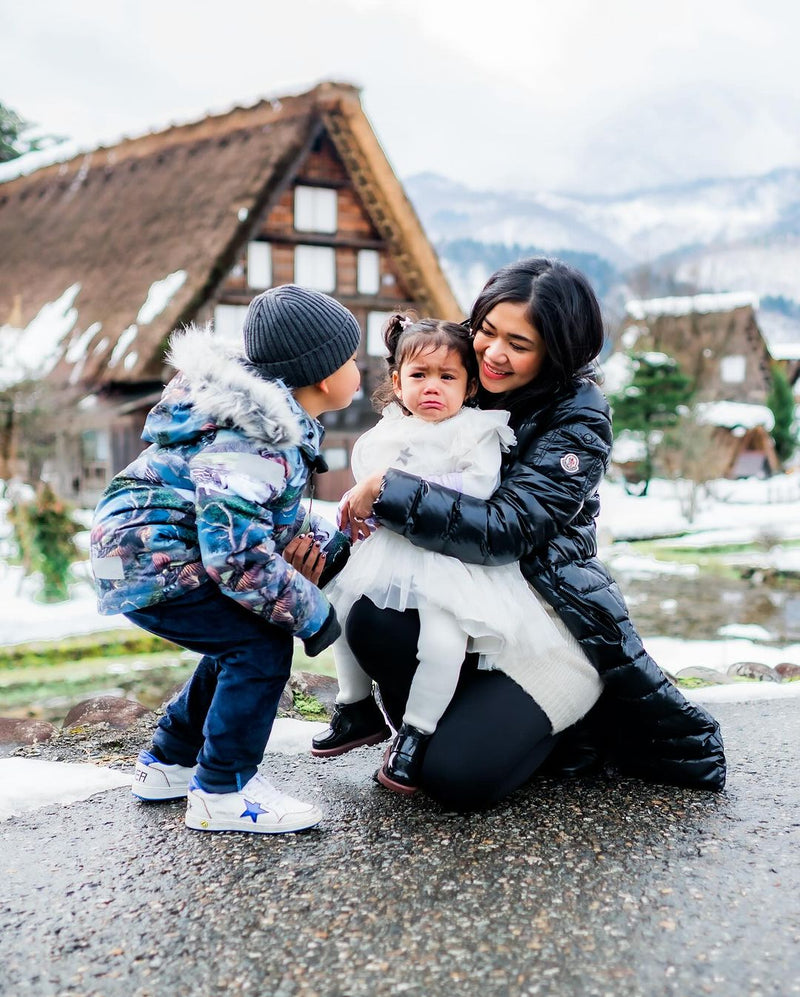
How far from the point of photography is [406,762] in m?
2.17

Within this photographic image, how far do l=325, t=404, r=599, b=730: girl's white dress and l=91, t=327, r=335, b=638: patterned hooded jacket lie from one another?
0.24 meters

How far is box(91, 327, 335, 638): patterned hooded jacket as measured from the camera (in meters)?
1.92

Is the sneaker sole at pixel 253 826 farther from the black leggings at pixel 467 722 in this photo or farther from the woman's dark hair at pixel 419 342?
the woman's dark hair at pixel 419 342

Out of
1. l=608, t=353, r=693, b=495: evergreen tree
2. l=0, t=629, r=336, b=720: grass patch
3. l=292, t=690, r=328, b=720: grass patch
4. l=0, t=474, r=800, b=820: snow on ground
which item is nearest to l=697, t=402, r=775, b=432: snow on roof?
l=0, t=474, r=800, b=820: snow on ground

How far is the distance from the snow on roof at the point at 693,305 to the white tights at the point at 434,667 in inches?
1003

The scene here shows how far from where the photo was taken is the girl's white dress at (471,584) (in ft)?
7.05

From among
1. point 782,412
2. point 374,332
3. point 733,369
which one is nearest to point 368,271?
point 374,332

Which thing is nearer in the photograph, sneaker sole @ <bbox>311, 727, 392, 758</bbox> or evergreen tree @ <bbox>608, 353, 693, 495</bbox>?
sneaker sole @ <bbox>311, 727, 392, 758</bbox>

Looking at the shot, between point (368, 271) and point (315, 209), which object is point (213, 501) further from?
point (368, 271)

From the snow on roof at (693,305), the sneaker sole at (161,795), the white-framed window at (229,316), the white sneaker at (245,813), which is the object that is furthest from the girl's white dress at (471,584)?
the snow on roof at (693,305)

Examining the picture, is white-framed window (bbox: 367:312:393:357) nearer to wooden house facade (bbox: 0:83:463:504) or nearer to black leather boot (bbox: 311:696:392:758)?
wooden house facade (bbox: 0:83:463:504)

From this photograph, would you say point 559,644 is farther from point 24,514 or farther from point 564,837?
point 24,514

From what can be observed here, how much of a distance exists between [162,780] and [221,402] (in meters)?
0.97

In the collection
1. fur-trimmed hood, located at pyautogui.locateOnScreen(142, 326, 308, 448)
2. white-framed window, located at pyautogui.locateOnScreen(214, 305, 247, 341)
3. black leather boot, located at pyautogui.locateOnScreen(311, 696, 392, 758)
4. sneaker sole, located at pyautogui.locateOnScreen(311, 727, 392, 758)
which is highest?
white-framed window, located at pyautogui.locateOnScreen(214, 305, 247, 341)
